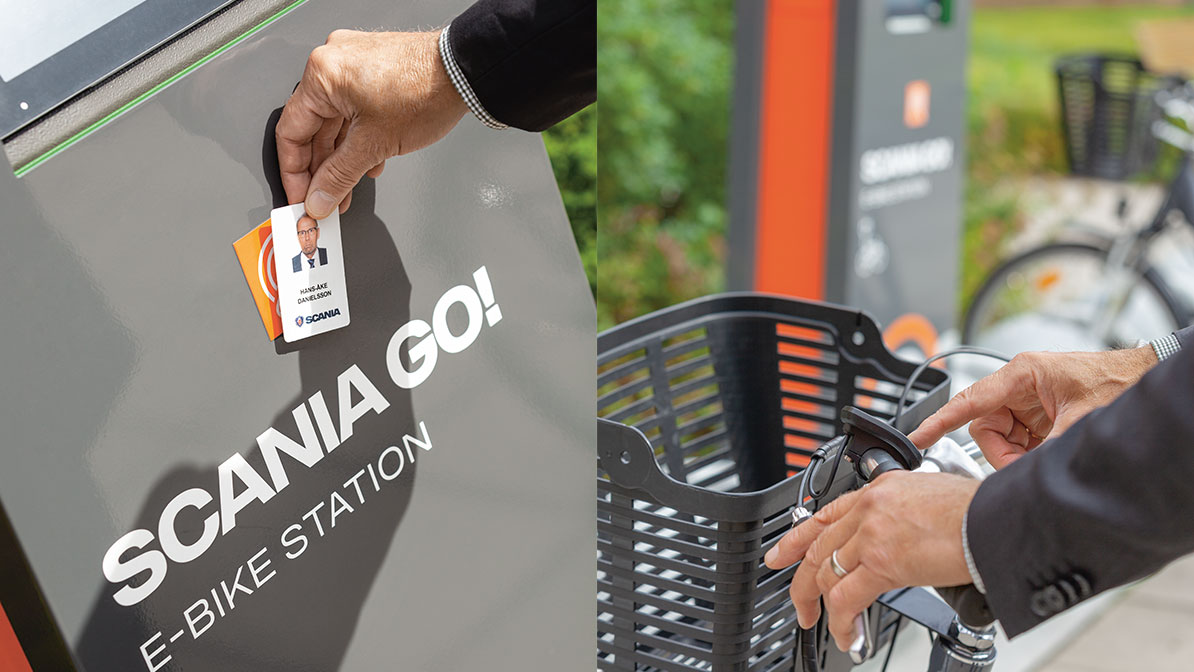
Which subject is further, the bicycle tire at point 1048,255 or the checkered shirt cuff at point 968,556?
the bicycle tire at point 1048,255

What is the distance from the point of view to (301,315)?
3.10 ft

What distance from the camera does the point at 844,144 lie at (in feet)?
9.42

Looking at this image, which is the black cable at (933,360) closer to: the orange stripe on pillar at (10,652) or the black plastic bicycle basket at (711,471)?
the black plastic bicycle basket at (711,471)

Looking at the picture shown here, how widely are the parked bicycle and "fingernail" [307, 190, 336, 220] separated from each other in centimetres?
284

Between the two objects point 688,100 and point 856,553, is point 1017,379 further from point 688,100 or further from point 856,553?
point 688,100

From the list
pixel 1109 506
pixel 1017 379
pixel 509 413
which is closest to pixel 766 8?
pixel 1017 379

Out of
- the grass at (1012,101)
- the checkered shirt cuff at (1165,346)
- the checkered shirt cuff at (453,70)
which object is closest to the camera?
the checkered shirt cuff at (453,70)

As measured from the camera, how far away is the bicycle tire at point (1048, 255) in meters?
3.51

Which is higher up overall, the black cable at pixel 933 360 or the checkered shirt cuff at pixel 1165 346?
the checkered shirt cuff at pixel 1165 346

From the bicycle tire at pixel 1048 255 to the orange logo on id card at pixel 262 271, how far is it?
3.21 m

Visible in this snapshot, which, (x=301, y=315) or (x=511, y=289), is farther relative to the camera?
(x=511, y=289)

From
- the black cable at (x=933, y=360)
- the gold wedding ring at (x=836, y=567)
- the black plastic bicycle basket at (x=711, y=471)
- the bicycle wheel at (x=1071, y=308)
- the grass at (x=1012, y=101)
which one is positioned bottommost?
the grass at (x=1012, y=101)

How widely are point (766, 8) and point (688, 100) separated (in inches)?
92.7


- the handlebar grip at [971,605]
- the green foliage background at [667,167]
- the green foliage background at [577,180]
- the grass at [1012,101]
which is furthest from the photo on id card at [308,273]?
the grass at [1012,101]
